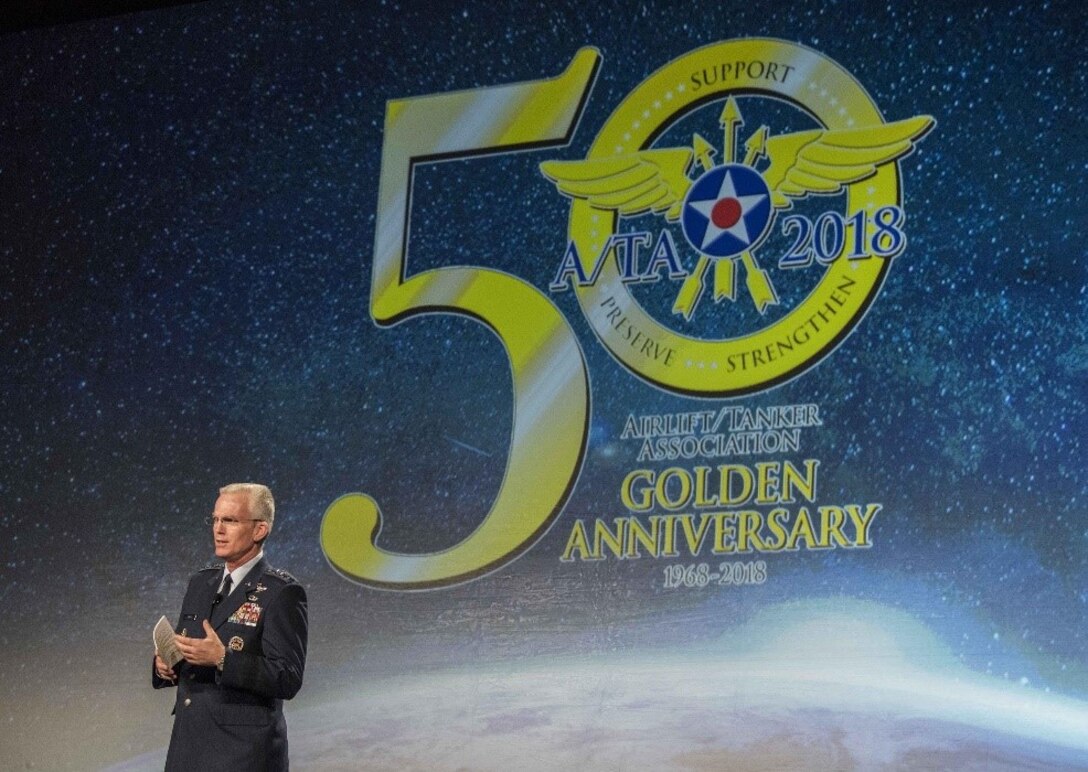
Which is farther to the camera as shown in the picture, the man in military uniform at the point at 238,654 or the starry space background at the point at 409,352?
the starry space background at the point at 409,352

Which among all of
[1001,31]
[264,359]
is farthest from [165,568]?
[1001,31]

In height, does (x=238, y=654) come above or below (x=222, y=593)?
below

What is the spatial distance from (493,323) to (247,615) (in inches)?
70.9

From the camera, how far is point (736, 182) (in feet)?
17.2

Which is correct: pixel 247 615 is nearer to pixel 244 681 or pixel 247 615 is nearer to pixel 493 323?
pixel 244 681

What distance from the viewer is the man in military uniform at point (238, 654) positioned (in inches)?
146

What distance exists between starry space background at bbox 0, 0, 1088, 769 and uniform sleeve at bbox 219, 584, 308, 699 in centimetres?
144

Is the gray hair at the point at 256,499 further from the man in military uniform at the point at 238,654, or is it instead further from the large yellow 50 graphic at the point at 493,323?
the large yellow 50 graphic at the point at 493,323

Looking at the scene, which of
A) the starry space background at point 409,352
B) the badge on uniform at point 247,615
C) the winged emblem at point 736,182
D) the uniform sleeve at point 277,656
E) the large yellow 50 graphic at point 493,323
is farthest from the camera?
the large yellow 50 graphic at point 493,323

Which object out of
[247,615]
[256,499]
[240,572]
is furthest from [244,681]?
[256,499]

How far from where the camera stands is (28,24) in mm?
6359

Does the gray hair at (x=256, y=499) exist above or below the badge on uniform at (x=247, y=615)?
above

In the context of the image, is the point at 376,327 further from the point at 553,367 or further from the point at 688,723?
the point at 688,723

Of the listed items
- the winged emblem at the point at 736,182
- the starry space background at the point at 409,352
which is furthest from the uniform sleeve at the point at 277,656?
the winged emblem at the point at 736,182
